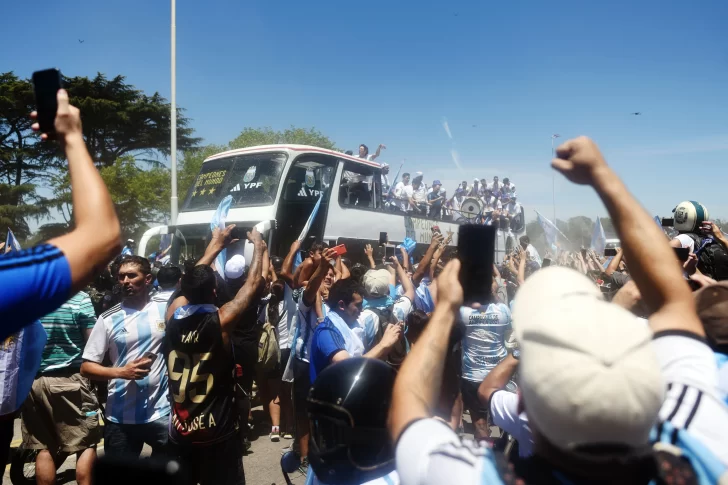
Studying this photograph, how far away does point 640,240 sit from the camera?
1.42 metres

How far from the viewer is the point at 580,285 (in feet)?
3.59

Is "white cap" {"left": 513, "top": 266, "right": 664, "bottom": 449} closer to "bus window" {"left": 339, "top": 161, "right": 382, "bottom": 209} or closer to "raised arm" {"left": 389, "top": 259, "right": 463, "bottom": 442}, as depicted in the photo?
"raised arm" {"left": 389, "top": 259, "right": 463, "bottom": 442}

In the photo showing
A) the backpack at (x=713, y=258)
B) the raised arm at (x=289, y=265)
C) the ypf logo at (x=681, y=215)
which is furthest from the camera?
the raised arm at (x=289, y=265)

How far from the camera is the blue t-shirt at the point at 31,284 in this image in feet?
3.65

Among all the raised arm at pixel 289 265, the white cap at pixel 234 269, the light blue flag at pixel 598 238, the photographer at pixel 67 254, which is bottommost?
the white cap at pixel 234 269

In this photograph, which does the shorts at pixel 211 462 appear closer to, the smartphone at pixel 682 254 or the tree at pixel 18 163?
the smartphone at pixel 682 254

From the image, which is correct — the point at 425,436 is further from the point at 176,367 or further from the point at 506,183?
the point at 506,183

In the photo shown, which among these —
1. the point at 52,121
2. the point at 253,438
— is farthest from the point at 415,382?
the point at 253,438

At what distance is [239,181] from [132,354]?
24.6ft

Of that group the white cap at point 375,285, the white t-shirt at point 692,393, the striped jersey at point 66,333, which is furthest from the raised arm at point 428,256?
the white t-shirt at point 692,393

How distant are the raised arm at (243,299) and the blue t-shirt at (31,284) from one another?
78.4 inches

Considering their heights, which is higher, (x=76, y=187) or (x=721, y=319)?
(x=76, y=187)

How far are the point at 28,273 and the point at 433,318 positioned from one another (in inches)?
36.8

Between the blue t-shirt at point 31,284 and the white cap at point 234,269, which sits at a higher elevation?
the blue t-shirt at point 31,284
